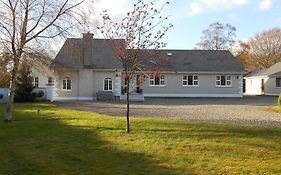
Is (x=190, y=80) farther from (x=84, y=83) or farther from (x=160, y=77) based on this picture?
(x=84, y=83)

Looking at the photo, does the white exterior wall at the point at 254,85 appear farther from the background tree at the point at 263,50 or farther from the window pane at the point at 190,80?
the window pane at the point at 190,80

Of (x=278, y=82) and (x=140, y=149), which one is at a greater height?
(x=278, y=82)

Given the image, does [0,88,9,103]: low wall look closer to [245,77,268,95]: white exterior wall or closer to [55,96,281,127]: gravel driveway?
[55,96,281,127]: gravel driveway

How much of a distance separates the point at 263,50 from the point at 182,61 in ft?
123

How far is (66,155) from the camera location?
1049 centimetres

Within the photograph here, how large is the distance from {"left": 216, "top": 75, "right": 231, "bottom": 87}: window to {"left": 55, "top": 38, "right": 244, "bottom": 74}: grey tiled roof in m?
0.73

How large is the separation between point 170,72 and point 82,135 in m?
31.6

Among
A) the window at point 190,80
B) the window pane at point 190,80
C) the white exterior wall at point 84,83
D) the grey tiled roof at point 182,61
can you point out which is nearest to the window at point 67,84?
the white exterior wall at point 84,83

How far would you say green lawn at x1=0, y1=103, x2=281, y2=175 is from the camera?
8945 mm

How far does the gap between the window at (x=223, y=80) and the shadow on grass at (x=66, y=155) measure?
32.5m

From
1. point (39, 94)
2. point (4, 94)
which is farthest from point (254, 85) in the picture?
point (4, 94)

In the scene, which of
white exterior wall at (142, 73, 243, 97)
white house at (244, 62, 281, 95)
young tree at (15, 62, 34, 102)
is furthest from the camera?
white house at (244, 62, 281, 95)

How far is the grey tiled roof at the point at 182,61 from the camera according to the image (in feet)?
131

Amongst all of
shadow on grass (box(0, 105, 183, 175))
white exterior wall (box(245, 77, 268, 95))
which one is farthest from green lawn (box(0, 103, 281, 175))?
white exterior wall (box(245, 77, 268, 95))
